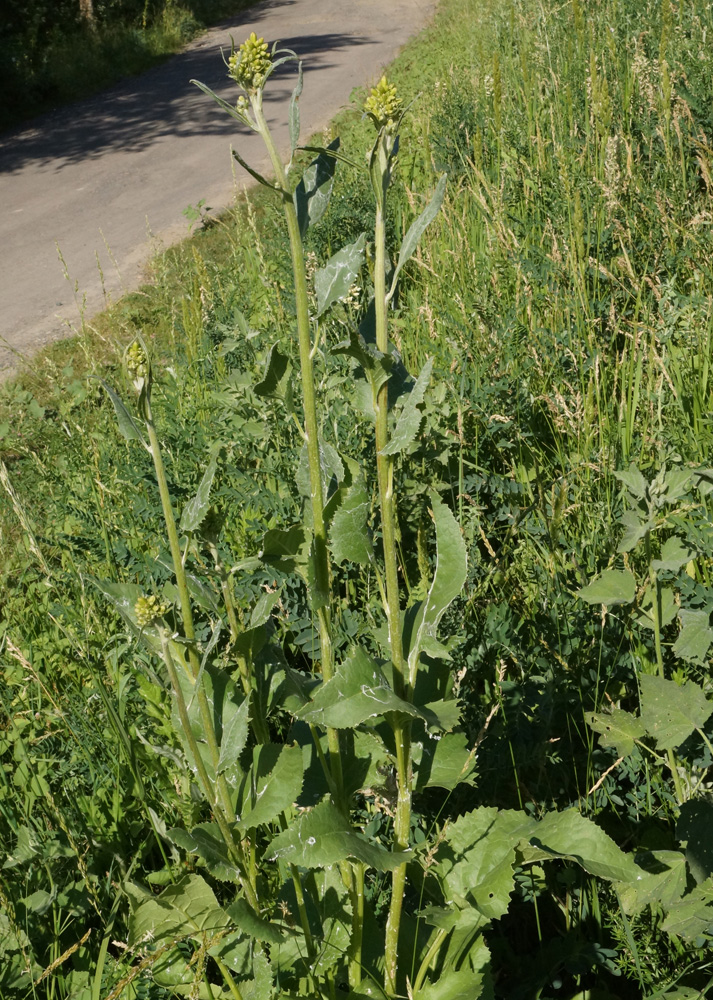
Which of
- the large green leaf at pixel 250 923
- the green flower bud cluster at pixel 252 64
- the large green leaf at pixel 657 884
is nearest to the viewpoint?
the green flower bud cluster at pixel 252 64

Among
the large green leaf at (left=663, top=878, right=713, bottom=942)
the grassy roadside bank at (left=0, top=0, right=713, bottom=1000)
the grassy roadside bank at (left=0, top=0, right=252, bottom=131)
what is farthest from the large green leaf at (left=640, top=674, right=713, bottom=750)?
the grassy roadside bank at (left=0, top=0, right=252, bottom=131)

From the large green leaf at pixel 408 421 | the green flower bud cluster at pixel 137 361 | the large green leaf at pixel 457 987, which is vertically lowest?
the large green leaf at pixel 457 987

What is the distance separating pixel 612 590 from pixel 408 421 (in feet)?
2.67

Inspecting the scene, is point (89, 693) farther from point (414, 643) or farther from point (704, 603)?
point (704, 603)

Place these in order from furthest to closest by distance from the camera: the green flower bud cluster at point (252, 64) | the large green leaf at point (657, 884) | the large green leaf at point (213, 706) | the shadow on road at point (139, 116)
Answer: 1. the shadow on road at point (139, 116)
2. the large green leaf at point (657, 884)
3. the large green leaf at point (213, 706)
4. the green flower bud cluster at point (252, 64)

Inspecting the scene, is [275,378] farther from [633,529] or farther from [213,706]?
[633,529]

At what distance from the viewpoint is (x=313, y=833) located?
46.1 inches

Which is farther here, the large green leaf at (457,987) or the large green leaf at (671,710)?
the large green leaf at (671,710)

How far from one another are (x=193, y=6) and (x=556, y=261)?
15.7 meters

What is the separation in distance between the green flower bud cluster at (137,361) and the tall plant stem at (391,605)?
1.01ft

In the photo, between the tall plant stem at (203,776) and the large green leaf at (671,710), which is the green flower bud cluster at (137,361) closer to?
the tall plant stem at (203,776)

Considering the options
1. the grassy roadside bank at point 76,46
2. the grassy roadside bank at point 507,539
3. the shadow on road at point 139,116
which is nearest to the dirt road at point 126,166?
the shadow on road at point 139,116

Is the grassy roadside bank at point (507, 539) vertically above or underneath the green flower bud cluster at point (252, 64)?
underneath

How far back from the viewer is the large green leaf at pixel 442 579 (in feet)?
3.95
